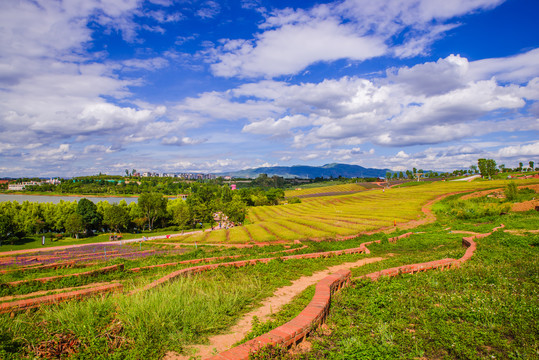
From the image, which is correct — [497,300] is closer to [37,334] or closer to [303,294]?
[303,294]

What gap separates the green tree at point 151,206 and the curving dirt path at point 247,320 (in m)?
69.9

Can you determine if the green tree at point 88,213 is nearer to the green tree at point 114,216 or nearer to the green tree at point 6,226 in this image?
the green tree at point 114,216

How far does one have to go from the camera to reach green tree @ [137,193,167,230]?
238ft

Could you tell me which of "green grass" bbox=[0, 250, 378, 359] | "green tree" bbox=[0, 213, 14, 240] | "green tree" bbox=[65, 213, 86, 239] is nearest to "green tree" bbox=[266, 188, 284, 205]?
"green tree" bbox=[65, 213, 86, 239]

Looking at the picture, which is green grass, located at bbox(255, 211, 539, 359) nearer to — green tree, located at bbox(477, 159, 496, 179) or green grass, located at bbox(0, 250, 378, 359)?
green grass, located at bbox(0, 250, 378, 359)

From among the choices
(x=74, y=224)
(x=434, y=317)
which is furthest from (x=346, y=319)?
(x=74, y=224)

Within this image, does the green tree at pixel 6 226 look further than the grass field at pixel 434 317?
Yes

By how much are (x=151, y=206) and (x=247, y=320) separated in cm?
7369

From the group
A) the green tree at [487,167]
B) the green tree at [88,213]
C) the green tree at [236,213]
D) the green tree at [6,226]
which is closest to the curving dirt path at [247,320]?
the green tree at [236,213]

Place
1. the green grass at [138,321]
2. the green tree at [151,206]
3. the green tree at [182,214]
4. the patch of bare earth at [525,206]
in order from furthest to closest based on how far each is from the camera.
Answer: the green tree at [151,206]
the green tree at [182,214]
the patch of bare earth at [525,206]
the green grass at [138,321]

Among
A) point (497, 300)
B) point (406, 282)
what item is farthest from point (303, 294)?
point (497, 300)

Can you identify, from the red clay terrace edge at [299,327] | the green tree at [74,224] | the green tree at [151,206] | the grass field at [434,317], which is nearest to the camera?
the red clay terrace edge at [299,327]

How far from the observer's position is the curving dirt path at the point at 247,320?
5.18 metres

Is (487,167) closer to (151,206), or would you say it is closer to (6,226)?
(151,206)
